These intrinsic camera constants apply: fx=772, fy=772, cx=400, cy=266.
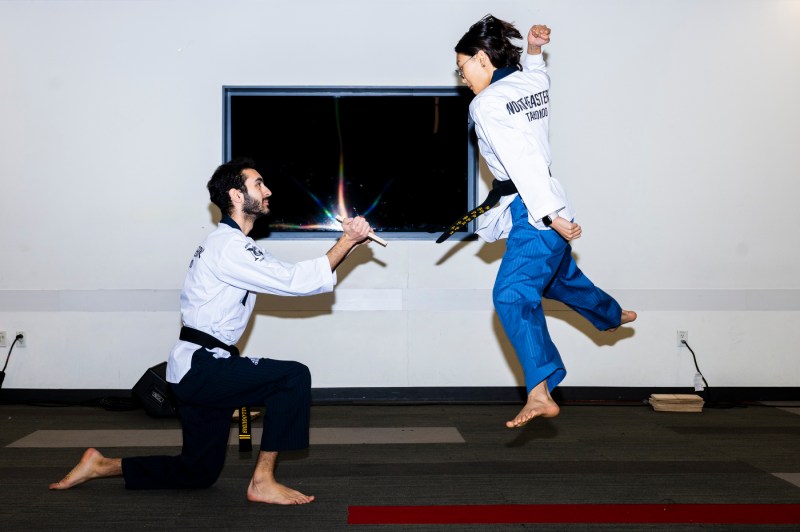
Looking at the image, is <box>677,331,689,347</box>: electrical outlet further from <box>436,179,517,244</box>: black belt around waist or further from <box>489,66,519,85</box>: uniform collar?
<box>489,66,519,85</box>: uniform collar

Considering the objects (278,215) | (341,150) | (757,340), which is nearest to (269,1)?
(341,150)

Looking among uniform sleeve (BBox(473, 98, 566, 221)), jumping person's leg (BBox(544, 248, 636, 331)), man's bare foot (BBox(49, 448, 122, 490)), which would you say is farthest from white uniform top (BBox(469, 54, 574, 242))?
man's bare foot (BBox(49, 448, 122, 490))

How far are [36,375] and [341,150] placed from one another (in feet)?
7.94

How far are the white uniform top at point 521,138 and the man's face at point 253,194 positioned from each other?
2.82 feet

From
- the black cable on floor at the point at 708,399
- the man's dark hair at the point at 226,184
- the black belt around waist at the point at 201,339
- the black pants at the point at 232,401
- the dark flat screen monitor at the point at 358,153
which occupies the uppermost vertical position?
the dark flat screen monitor at the point at 358,153

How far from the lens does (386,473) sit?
3.21 metres

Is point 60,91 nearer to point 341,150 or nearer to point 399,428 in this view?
point 341,150

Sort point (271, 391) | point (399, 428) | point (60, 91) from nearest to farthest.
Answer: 1. point (271, 391)
2. point (399, 428)
3. point (60, 91)

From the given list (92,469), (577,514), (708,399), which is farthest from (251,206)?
(708,399)

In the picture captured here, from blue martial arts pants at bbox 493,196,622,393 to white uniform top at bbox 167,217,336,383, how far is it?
631 millimetres

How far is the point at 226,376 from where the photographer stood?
8.96ft

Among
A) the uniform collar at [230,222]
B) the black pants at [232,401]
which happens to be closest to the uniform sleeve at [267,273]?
the uniform collar at [230,222]

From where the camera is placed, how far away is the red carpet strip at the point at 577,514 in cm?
259

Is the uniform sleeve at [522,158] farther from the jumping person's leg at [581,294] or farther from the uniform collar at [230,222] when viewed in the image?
the uniform collar at [230,222]
